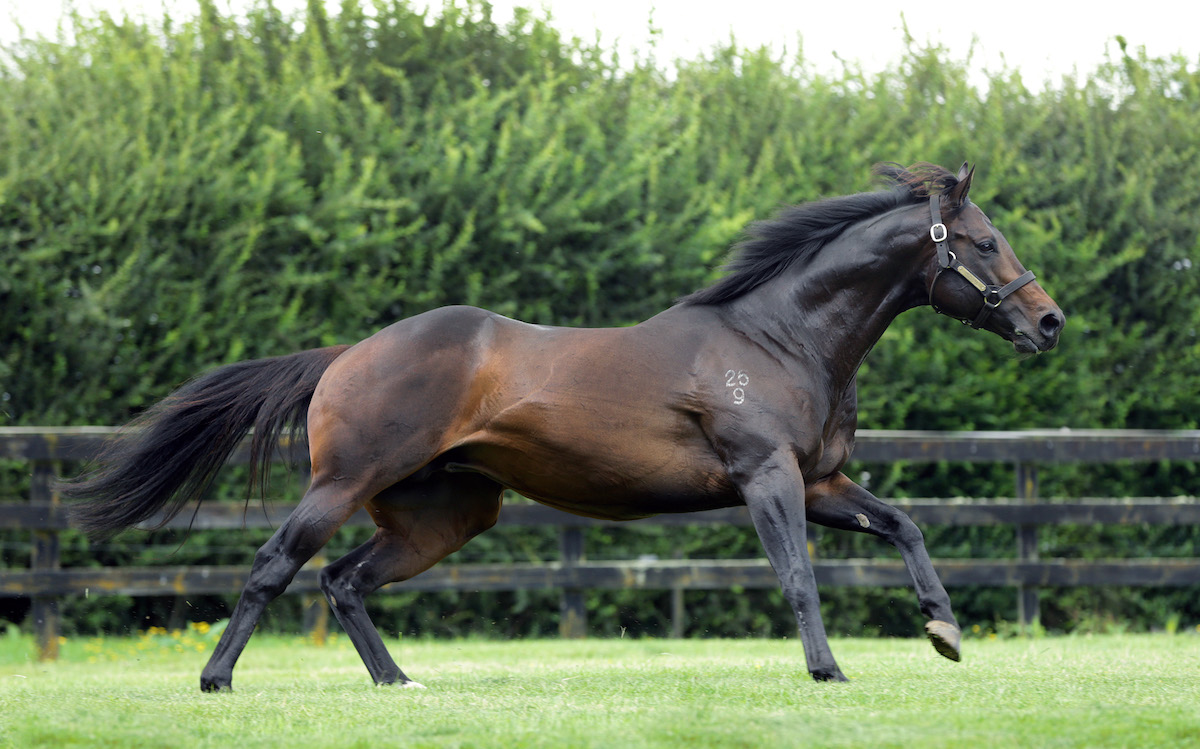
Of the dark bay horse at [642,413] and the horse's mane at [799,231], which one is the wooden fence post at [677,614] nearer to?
the dark bay horse at [642,413]

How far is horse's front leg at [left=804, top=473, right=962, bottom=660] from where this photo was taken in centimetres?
456

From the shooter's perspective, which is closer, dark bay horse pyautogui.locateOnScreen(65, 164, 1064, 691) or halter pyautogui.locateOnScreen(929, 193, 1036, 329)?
dark bay horse pyautogui.locateOnScreen(65, 164, 1064, 691)

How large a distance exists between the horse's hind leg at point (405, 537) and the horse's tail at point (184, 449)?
0.58m

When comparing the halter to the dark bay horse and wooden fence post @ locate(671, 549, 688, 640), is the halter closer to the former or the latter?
the dark bay horse

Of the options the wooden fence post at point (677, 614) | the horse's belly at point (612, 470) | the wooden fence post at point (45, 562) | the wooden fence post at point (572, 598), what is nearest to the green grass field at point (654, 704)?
the horse's belly at point (612, 470)

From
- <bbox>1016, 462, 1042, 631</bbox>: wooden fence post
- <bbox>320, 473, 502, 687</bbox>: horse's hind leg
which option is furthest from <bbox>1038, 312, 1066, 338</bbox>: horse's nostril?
<bbox>1016, 462, 1042, 631</bbox>: wooden fence post

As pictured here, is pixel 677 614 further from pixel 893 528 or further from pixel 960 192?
pixel 960 192

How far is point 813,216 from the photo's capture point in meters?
5.23

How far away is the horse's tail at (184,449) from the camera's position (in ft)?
17.4

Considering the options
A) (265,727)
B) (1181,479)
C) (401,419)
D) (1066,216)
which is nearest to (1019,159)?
(1066,216)

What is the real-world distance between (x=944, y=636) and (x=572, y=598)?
405 cm

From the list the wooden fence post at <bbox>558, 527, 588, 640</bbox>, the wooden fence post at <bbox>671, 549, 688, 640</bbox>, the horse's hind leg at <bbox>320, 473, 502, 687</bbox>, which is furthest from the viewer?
the wooden fence post at <bbox>671, 549, 688, 640</bbox>

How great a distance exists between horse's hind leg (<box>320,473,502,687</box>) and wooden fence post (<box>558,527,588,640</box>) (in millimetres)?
2728

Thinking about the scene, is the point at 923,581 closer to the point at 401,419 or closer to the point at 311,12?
the point at 401,419
